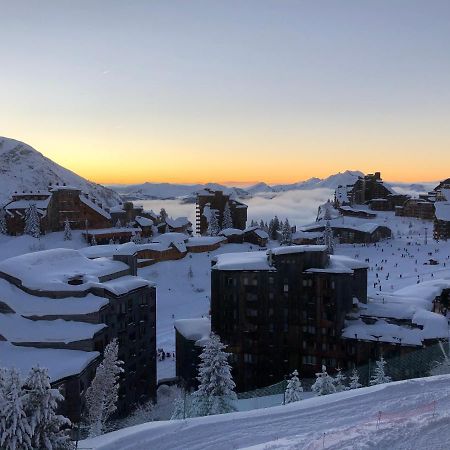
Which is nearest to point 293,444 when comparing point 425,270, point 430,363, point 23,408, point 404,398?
point 404,398

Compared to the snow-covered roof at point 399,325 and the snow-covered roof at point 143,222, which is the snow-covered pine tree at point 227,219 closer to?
the snow-covered roof at point 143,222

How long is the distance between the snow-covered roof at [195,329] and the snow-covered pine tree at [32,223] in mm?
59854

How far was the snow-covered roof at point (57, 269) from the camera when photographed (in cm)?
4109

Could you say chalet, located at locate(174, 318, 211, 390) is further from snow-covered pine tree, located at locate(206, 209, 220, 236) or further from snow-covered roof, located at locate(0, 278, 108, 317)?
snow-covered pine tree, located at locate(206, 209, 220, 236)

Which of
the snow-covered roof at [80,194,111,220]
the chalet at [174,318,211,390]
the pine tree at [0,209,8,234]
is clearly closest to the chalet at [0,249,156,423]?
the chalet at [174,318,211,390]

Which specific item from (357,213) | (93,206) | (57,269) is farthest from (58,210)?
(357,213)

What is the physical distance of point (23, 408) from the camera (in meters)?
18.3

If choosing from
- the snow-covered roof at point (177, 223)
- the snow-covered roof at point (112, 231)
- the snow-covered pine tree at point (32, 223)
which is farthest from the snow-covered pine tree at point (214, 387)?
the snow-covered roof at point (177, 223)

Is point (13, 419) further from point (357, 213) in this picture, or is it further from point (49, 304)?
point (357, 213)

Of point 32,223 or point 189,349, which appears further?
point 32,223

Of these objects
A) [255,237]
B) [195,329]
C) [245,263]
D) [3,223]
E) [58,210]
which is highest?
[58,210]

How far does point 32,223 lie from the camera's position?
333 feet

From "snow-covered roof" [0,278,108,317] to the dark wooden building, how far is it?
14.8 meters

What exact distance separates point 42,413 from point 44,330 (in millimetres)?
21517
